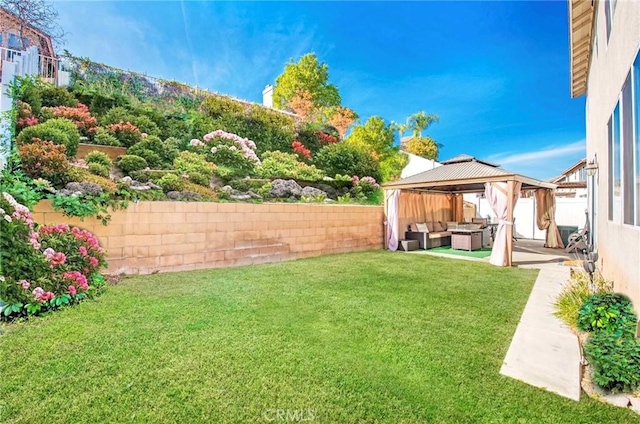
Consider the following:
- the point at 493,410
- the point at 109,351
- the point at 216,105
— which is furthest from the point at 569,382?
the point at 216,105

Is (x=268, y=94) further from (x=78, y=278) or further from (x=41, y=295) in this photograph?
(x=41, y=295)

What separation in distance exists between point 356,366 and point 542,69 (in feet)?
56.9

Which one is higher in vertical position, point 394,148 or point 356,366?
point 394,148

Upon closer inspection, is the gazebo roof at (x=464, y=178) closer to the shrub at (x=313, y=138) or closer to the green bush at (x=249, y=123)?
the shrub at (x=313, y=138)

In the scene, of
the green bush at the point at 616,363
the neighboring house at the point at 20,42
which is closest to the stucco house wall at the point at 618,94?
the green bush at the point at 616,363

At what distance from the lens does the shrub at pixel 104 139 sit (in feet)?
26.7

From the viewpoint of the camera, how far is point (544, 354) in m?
3.01

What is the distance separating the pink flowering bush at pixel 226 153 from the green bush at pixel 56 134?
3215mm

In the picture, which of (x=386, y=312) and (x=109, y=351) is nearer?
(x=109, y=351)

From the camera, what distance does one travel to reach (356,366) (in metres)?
2.67

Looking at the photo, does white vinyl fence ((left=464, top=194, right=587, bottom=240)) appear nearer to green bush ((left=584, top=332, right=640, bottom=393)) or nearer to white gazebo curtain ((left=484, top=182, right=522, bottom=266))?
white gazebo curtain ((left=484, top=182, right=522, bottom=266))

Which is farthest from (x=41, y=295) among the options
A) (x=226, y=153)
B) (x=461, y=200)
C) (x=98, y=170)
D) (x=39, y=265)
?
(x=461, y=200)

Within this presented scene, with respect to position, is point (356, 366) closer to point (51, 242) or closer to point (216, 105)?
point (51, 242)

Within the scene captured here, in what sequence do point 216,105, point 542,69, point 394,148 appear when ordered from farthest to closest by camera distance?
point 394,148 → point 542,69 → point 216,105
